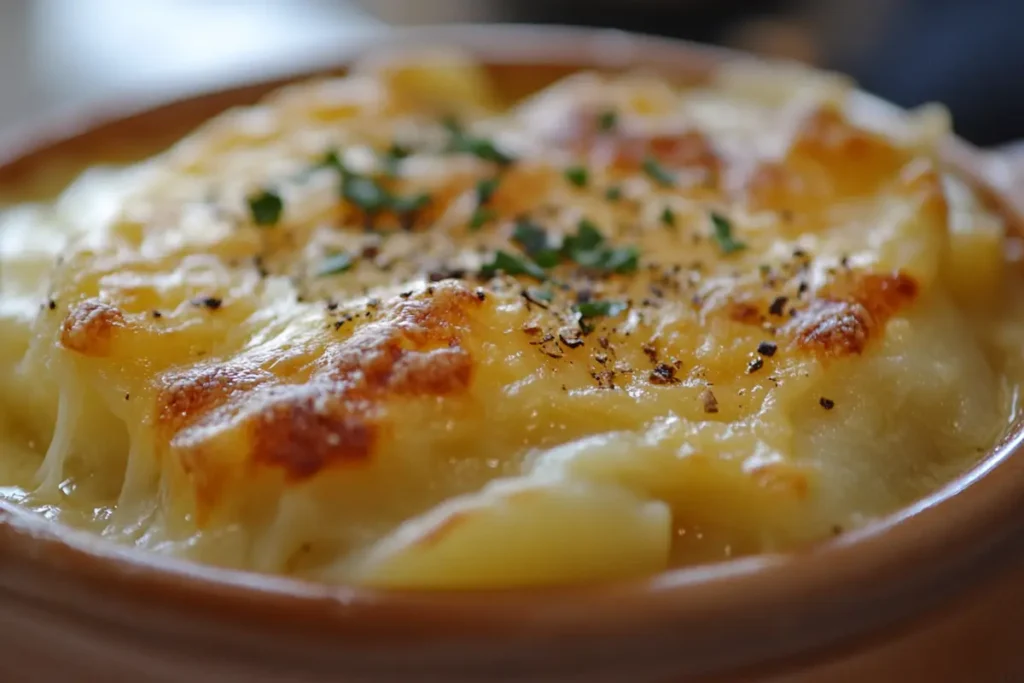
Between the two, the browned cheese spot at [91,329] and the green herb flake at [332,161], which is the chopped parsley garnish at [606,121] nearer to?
the green herb flake at [332,161]

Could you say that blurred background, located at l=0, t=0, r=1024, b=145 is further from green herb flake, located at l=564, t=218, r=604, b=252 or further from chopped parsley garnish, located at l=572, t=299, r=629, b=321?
chopped parsley garnish, located at l=572, t=299, r=629, b=321

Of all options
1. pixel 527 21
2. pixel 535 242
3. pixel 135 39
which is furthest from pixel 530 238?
pixel 135 39

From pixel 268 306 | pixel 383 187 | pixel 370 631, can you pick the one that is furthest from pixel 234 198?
pixel 370 631

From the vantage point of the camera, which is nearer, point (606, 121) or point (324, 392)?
point (324, 392)

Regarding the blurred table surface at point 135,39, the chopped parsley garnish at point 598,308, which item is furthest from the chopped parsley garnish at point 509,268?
the blurred table surface at point 135,39

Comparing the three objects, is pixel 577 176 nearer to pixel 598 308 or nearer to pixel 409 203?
pixel 409 203

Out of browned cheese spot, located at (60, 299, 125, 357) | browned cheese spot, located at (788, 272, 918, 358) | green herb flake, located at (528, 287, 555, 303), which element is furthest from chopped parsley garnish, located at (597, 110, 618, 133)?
browned cheese spot, located at (60, 299, 125, 357)
